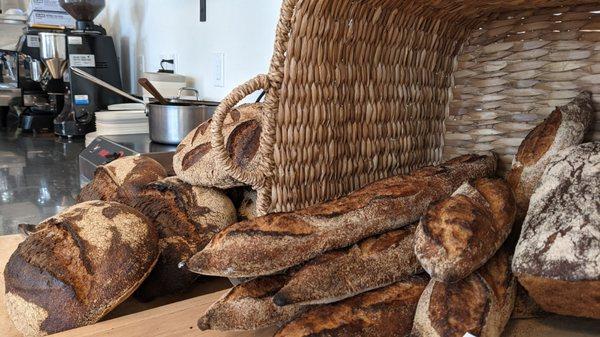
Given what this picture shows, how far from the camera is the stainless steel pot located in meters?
1.61

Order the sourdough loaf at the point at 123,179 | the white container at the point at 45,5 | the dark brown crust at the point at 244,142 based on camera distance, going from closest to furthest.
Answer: the dark brown crust at the point at 244,142 < the sourdough loaf at the point at 123,179 < the white container at the point at 45,5

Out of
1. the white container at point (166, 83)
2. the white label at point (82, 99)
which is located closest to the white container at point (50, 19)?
the white label at point (82, 99)

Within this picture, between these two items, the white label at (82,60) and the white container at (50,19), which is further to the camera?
the white container at (50,19)

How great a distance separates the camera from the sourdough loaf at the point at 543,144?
0.71 m

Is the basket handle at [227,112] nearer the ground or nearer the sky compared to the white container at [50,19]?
nearer the ground

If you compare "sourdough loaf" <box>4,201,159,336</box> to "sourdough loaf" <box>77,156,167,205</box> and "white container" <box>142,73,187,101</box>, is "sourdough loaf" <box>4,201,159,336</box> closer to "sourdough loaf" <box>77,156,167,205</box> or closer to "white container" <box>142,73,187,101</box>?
"sourdough loaf" <box>77,156,167,205</box>

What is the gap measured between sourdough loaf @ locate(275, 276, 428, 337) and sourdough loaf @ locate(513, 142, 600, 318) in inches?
5.2

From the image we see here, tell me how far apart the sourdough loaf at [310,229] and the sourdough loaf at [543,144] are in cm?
13

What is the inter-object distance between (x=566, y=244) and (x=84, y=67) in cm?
252

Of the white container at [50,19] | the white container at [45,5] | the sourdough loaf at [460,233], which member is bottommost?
the sourdough loaf at [460,233]

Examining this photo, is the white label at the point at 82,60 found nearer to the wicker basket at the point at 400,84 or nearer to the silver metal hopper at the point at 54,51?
the silver metal hopper at the point at 54,51

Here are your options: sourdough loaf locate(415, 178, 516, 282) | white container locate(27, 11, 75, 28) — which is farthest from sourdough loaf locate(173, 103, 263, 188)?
white container locate(27, 11, 75, 28)

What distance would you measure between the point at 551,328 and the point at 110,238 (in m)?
0.63

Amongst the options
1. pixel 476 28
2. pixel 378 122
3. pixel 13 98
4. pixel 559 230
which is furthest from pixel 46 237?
pixel 13 98
